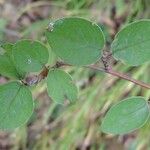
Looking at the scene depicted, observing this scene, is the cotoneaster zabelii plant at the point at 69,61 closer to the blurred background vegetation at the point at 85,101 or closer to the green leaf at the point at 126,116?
the green leaf at the point at 126,116

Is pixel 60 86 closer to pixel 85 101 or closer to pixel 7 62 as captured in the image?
pixel 7 62

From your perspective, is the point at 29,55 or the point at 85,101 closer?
the point at 29,55

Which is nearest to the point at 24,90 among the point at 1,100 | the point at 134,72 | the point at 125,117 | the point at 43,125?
the point at 1,100

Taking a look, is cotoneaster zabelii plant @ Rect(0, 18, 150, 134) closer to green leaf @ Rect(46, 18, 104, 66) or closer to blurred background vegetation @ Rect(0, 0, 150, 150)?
green leaf @ Rect(46, 18, 104, 66)

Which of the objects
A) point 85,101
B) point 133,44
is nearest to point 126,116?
point 133,44

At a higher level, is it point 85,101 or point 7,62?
point 7,62
